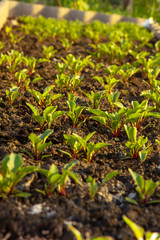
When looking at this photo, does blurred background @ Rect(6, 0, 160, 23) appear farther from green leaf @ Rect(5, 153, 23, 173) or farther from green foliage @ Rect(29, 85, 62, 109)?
green leaf @ Rect(5, 153, 23, 173)

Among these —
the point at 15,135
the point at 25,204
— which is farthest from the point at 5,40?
the point at 25,204

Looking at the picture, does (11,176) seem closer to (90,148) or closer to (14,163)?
(14,163)

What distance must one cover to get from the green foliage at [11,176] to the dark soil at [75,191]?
0.05 meters

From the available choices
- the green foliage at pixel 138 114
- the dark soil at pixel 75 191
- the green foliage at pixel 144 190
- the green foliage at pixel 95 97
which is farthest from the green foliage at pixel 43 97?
the green foliage at pixel 144 190

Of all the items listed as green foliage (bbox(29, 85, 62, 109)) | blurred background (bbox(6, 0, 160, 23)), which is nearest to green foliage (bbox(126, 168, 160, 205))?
green foliage (bbox(29, 85, 62, 109))

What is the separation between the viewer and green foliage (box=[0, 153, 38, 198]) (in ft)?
5.77

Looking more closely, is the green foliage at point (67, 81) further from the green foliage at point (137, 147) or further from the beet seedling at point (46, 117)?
the green foliage at point (137, 147)

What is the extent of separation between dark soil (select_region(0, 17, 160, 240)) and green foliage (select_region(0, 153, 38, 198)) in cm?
5

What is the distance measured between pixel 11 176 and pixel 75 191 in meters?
0.46

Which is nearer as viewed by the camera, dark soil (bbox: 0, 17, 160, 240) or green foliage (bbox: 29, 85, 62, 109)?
dark soil (bbox: 0, 17, 160, 240)

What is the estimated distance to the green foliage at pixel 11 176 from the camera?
176cm

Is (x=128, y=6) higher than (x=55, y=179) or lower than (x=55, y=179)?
higher

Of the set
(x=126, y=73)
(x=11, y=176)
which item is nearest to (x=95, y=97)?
(x=126, y=73)

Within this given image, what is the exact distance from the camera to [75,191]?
192 centimetres
